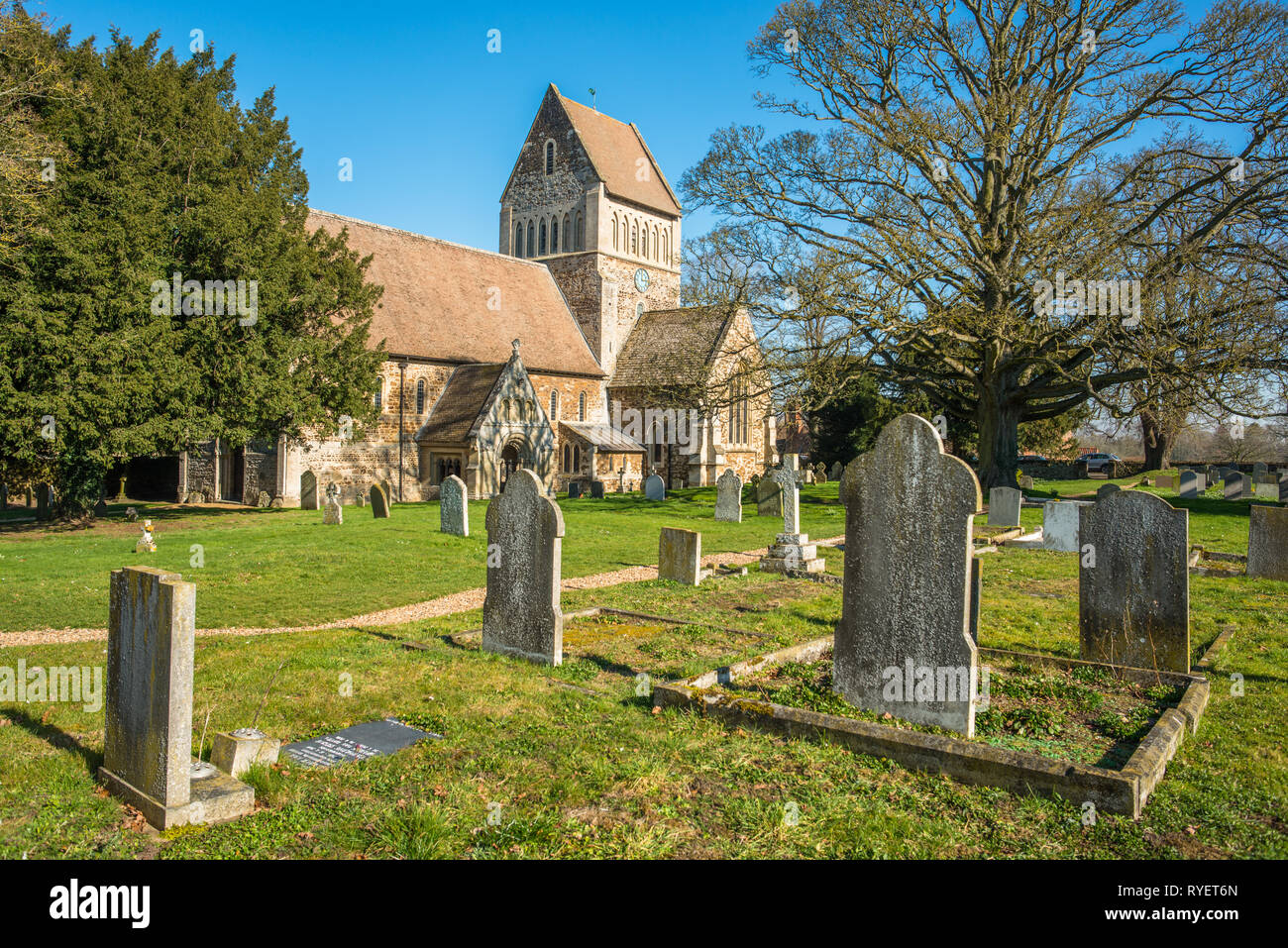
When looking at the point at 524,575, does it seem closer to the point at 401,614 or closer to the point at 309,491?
the point at 401,614

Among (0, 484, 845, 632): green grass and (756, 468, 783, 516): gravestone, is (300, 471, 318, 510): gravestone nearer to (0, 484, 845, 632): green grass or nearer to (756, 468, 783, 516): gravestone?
(0, 484, 845, 632): green grass

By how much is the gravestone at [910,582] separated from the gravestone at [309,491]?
20.5 metres

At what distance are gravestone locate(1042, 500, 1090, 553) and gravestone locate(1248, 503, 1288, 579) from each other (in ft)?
10.3

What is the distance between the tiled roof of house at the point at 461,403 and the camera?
27719mm

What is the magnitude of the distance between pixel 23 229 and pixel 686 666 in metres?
17.6

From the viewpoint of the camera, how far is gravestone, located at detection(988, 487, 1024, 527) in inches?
715

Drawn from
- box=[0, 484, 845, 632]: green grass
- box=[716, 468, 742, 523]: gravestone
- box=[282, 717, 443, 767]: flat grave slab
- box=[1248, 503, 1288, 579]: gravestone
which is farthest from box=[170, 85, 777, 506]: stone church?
box=[282, 717, 443, 767]: flat grave slab

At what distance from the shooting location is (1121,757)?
486 cm

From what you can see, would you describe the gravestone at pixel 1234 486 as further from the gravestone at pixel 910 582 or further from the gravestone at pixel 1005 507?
the gravestone at pixel 910 582

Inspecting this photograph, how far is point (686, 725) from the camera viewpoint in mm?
5336

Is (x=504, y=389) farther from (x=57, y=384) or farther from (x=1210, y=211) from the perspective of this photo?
(x=1210, y=211)

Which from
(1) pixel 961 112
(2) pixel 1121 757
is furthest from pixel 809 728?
(1) pixel 961 112

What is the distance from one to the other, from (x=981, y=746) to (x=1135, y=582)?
3356mm

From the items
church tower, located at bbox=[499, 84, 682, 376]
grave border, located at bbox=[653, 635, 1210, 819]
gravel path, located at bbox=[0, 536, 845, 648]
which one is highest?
church tower, located at bbox=[499, 84, 682, 376]
